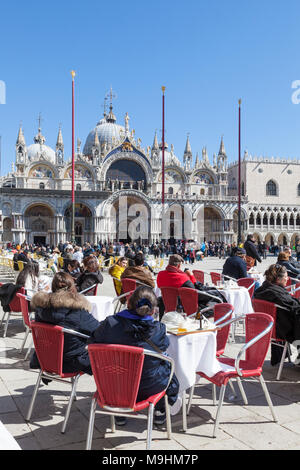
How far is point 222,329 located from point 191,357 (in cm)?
85

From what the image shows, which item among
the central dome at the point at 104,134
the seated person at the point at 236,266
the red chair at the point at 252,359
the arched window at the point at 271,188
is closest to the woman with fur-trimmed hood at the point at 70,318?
the red chair at the point at 252,359

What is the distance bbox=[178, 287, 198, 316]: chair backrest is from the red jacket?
8.0 inches

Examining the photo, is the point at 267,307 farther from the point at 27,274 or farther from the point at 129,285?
the point at 27,274

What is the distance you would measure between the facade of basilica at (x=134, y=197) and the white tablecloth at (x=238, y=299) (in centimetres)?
3043

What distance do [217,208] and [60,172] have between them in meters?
17.7

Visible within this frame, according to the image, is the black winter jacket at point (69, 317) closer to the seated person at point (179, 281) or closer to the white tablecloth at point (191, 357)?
the white tablecloth at point (191, 357)

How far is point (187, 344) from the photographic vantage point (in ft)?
12.2

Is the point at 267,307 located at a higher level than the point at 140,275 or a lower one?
lower

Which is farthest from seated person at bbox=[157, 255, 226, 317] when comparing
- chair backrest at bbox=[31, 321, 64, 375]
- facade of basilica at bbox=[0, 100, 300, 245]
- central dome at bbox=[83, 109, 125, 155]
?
central dome at bbox=[83, 109, 125, 155]

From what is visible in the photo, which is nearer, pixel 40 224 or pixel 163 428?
pixel 163 428

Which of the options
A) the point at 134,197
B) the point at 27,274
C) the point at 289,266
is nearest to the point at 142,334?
the point at 27,274

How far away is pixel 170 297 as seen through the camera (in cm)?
665

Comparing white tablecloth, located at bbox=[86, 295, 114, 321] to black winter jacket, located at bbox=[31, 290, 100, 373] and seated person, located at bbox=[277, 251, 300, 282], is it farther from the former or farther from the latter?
seated person, located at bbox=[277, 251, 300, 282]
